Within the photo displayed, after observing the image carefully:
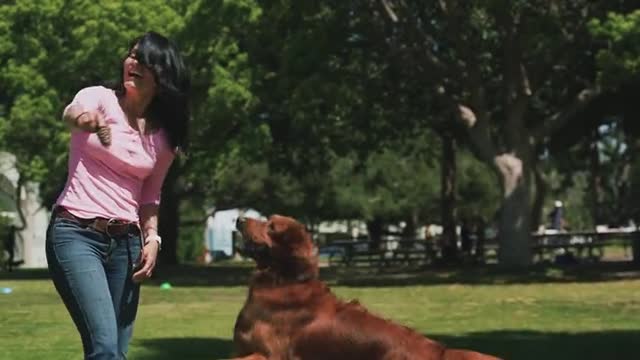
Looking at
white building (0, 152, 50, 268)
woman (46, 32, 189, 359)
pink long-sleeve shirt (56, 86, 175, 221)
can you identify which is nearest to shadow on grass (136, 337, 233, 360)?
woman (46, 32, 189, 359)

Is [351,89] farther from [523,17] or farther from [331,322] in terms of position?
[331,322]

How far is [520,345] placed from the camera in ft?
42.6

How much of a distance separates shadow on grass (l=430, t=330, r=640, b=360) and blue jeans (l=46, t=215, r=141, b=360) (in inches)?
266

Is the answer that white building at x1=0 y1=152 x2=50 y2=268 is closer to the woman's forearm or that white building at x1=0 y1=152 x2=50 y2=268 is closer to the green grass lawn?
the green grass lawn

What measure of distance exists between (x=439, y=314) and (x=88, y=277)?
12.2 metres

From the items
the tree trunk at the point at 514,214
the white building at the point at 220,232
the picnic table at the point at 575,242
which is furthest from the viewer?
the white building at the point at 220,232

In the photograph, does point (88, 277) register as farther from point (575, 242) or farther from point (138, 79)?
point (575, 242)

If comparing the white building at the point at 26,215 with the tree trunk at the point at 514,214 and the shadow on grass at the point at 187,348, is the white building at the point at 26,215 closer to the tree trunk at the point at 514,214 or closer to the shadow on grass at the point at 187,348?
the tree trunk at the point at 514,214

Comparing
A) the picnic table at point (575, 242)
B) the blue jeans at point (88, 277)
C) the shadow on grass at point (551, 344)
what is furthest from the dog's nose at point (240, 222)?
the picnic table at point (575, 242)

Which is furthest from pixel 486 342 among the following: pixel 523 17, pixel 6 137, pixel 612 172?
pixel 612 172

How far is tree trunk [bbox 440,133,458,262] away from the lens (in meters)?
39.8

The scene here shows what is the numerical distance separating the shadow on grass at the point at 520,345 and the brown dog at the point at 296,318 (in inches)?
187

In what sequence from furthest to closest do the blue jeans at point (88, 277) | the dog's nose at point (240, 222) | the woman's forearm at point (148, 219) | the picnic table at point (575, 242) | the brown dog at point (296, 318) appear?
the picnic table at point (575, 242)
the dog's nose at point (240, 222)
the brown dog at point (296, 318)
the woman's forearm at point (148, 219)
the blue jeans at point (88, 277)

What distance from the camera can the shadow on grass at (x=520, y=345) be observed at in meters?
12.0
